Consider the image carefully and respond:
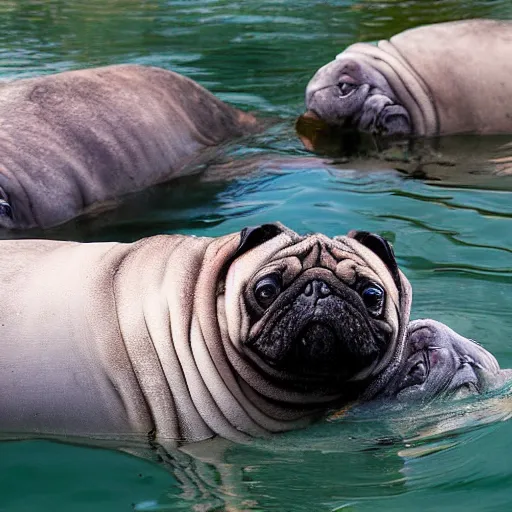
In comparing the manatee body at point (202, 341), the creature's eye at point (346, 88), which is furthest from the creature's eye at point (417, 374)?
the creature's eye at point (346, 88)

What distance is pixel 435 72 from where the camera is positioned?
8781 mm

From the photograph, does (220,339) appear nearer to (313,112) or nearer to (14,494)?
(14,494)

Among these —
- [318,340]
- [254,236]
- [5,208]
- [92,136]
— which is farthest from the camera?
[92,136]

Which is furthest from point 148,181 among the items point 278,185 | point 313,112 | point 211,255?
point 211,255

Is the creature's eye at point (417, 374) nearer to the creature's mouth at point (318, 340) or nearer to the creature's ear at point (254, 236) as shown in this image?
the creature's mouth at point (318, 340)

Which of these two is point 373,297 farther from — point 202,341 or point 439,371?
point 202,341

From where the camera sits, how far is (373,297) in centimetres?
416

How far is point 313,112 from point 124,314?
5143 millimetres

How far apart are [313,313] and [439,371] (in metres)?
0.66

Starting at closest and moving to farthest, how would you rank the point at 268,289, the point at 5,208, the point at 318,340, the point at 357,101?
the point at 318,340
the point at 268,289
the point at 5,208
the point at 357,101

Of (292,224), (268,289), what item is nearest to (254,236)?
(268,289)

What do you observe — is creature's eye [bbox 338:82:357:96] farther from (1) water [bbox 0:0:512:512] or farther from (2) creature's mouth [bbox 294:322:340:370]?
(2) creature's mouth [bbox 294:322:340:370]

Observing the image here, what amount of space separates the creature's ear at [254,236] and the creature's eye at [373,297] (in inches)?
17.5

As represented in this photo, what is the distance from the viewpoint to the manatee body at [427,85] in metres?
8.60
